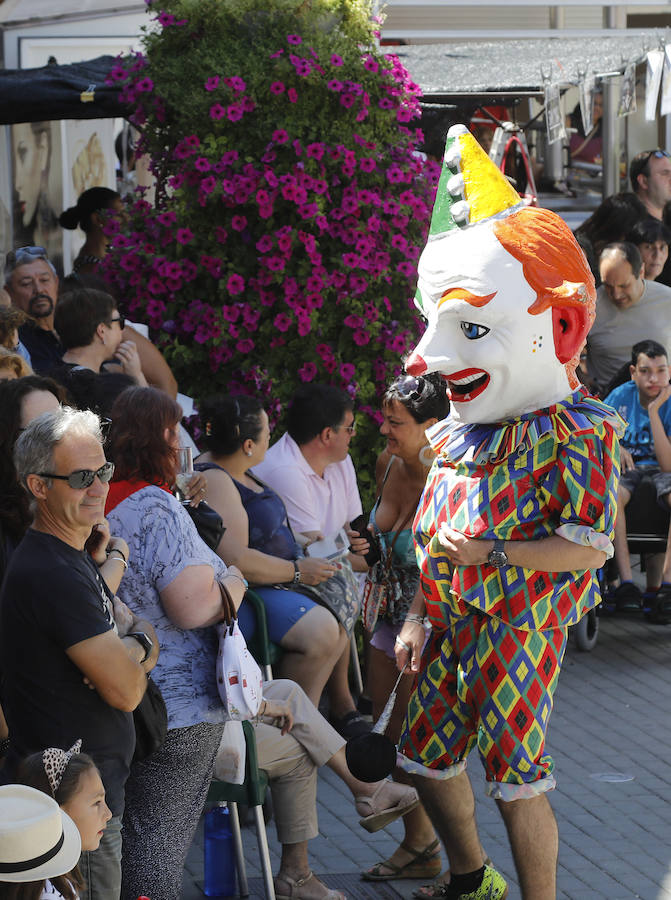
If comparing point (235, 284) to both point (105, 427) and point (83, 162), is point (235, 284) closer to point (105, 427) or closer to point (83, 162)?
point (105, 427)

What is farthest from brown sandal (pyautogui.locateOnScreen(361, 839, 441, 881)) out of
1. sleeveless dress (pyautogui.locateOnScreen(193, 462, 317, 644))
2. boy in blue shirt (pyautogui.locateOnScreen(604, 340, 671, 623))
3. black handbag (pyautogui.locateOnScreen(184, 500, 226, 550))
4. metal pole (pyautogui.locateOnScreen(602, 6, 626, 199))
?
metal pole (pyautogui.locateOnScreen(602, 6, 626, 199))

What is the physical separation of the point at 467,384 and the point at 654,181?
672 cm

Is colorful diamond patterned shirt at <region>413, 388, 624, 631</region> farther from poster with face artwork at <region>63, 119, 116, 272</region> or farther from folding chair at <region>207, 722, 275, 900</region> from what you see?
poster with face artwork at <region>63, 119, 116, 272</region>

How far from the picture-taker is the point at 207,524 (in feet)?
14.3

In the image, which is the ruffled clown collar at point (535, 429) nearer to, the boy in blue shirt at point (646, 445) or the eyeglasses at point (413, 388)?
the eyeglasses at point (413, 388)

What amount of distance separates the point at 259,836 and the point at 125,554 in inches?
44.8

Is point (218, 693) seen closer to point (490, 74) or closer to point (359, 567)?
point (359, 567)

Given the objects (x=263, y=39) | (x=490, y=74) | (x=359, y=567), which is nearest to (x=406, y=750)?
(x=359, y=567)

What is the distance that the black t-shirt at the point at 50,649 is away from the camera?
10.3ft

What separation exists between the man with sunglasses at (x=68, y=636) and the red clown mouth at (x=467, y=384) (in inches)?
43.7

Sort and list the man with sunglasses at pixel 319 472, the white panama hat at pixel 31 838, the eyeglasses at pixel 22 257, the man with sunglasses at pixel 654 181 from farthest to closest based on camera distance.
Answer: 1. the man with sunglasses at pixel 654 181
2. the eyeglasses at pixel 22 257
3. the man with sunglasses at pixel 319 472
4. the white panama hat at pixel 31 838

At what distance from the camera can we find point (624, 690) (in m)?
6.68

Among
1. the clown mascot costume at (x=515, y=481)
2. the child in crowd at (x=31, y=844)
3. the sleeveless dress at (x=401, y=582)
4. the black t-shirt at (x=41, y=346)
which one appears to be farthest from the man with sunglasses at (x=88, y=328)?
the child in crowd at (x=31, y=844)

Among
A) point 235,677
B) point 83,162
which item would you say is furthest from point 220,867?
point 83,162
